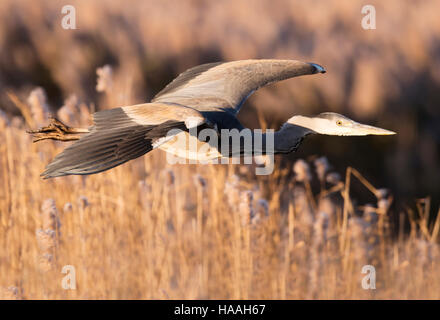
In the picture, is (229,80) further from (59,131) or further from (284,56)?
(284,56)

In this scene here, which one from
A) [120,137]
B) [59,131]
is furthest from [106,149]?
[59,131]

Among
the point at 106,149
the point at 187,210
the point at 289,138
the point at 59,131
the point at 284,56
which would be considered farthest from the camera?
the point at 284,56

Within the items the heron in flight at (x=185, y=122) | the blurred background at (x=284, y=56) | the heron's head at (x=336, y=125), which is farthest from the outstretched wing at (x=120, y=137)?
the blurred background at (x=284, y=56)

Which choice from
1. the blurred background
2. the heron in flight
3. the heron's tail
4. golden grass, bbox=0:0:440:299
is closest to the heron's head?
the heron in flight

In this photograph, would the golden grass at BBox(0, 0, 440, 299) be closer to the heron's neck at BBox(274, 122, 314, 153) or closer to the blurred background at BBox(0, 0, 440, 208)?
the blurred background at BBox(0, 0, 440, 208)

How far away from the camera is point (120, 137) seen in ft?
12.6

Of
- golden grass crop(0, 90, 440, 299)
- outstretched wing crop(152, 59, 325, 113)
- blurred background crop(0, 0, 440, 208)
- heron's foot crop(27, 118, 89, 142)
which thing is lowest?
golden grass crop(0, 90, 440, 299)

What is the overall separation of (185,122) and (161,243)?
1837mm

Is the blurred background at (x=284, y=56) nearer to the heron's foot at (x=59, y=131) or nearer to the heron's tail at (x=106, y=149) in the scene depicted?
the heron's foot at (x=59, y=131)

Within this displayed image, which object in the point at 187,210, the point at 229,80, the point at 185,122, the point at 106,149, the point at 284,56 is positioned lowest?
the point at 187,210

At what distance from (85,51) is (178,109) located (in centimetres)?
705

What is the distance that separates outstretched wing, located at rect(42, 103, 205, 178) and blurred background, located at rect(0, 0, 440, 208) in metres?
5.07

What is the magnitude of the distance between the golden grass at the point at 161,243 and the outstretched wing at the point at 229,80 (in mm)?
548

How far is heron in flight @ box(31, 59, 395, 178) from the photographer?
12.2ft
